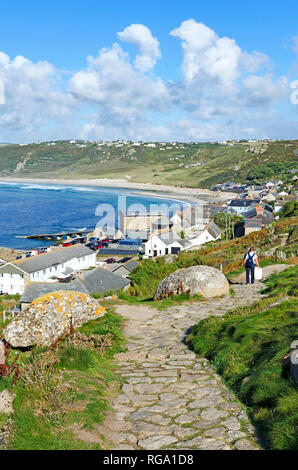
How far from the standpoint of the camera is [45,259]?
184 feet

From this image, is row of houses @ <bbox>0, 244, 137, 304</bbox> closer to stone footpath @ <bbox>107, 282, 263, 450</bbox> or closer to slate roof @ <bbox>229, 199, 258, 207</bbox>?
stone footpath @ <bbox>107, 282, 263, 450</bbox>

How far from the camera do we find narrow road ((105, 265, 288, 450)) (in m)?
5.30

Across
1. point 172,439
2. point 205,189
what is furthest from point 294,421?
point 205,189

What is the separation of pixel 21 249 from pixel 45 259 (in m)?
26.3

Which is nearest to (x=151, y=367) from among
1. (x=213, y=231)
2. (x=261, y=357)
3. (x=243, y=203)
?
(x=261, y=357)

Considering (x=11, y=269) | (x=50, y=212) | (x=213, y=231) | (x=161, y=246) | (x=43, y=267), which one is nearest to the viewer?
(x=11, y=269)

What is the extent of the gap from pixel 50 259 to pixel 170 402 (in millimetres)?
51653

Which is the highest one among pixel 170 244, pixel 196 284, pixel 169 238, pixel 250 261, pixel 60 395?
pixel 250 261

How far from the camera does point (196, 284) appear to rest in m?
13.8

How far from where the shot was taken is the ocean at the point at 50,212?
4031 inches

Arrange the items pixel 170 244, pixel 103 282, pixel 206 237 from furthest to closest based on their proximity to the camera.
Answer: pixel 206 237, pixel 170 244, pixel 103 282

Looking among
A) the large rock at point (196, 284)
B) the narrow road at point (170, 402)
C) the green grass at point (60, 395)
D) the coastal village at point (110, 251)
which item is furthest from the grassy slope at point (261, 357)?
the coastal village at point (110, 251)

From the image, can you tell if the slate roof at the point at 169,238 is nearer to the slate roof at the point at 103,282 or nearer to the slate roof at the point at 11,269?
the slate roof at the point at 11,269

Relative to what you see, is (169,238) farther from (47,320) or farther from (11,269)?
(47,320)
